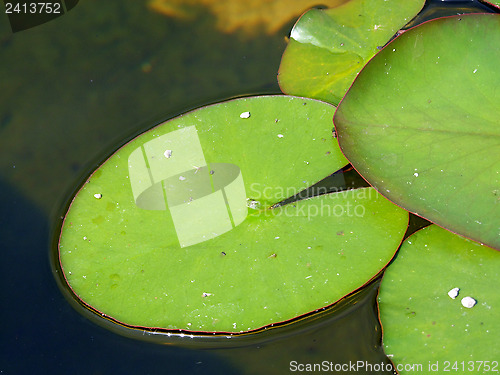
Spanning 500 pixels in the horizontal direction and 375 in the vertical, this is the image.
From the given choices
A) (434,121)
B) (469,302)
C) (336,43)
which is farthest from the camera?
(336,43)

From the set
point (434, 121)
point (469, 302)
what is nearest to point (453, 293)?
point (469, 302)

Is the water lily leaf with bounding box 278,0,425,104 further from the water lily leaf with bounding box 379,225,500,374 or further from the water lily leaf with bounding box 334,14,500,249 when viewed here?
the water lily leaf with bounding box 379,225,500,374

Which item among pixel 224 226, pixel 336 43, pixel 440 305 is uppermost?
pixel 336 43

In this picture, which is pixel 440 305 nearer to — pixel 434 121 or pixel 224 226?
pixel 434 121

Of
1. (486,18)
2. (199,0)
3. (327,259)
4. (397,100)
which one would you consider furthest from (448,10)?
(327,259)

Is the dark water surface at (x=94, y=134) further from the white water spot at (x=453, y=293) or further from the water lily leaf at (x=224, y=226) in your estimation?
the white water spot at (x=453, y=293)

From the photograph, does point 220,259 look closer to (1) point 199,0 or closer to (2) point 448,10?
(1) point 199,0

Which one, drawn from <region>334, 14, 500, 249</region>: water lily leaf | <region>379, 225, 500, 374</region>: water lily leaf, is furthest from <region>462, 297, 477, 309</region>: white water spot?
<region>334, 14, 500, 249</region>: water lily leaf

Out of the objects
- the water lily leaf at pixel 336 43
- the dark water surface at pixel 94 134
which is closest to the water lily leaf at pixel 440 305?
the dark water surface at pixel 94 134
